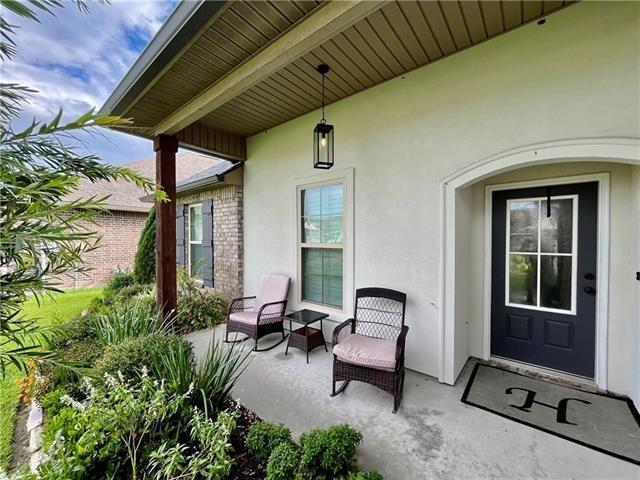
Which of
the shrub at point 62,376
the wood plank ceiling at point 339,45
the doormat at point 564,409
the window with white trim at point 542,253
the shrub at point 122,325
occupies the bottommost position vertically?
the doormat at point 564,409

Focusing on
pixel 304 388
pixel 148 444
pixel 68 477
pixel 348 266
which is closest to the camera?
pixel 68 477

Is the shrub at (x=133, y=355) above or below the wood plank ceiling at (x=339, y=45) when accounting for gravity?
below

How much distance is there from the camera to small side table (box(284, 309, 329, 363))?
3646 mm

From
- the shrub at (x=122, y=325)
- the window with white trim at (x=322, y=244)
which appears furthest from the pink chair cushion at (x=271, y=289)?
the shrub at (x=122, y=325)

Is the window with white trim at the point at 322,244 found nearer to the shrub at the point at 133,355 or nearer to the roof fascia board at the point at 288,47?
the roof fascia board at the point at 288,47

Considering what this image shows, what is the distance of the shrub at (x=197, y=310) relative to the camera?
191 inches

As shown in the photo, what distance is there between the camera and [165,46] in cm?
246

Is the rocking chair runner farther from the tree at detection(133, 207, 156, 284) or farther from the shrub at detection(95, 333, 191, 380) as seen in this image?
→ the tree at detection(133, 207, 156, 284)

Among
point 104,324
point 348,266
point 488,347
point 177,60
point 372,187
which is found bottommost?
point 488,347

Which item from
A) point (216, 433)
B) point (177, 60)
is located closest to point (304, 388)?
point (216, 433)

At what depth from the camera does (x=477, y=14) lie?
250cm

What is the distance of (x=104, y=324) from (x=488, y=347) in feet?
15.6

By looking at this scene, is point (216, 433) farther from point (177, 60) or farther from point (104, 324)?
point (177, 60)

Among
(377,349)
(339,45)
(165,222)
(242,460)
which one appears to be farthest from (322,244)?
(242,460)
